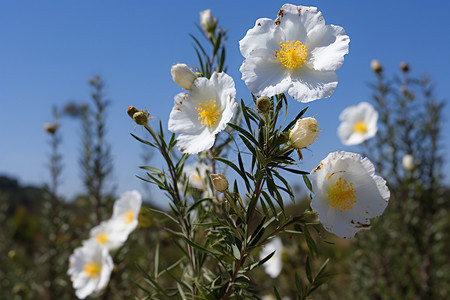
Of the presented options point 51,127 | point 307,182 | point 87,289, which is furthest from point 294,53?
point 51,127

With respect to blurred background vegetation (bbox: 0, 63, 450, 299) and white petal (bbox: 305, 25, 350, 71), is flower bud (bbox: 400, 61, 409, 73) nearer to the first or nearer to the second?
blurred background vegetation (bbox: 0, 63, 450, 299)

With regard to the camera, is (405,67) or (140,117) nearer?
(140,117)

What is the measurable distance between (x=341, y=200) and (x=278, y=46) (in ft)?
1.04

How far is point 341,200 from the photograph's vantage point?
725mm

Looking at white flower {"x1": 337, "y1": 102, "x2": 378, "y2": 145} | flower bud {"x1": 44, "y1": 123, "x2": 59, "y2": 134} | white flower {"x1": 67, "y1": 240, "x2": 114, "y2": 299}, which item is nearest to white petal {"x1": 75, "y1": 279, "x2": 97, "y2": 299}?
white flower {"x1": 67, "y1": 240, "x2": 114, "y2": 299}

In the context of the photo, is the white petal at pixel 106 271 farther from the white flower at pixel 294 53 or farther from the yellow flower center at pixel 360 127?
the yellow flower center at pixel 360 127

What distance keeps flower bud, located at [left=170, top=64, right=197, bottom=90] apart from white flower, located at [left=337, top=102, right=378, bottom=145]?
7.36 feet

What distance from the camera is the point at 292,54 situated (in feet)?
2.39

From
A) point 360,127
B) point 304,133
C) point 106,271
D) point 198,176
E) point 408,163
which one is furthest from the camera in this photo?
point 360,127

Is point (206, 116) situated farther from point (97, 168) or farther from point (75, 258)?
point (97, 168)

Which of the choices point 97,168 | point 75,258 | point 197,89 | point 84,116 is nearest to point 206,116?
point 197,89

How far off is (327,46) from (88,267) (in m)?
1.26

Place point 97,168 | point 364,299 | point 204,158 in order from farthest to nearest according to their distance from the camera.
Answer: point 364,299, point 97,168, point 204,158

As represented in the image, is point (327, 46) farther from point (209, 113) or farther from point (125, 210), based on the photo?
point (125, 210)
